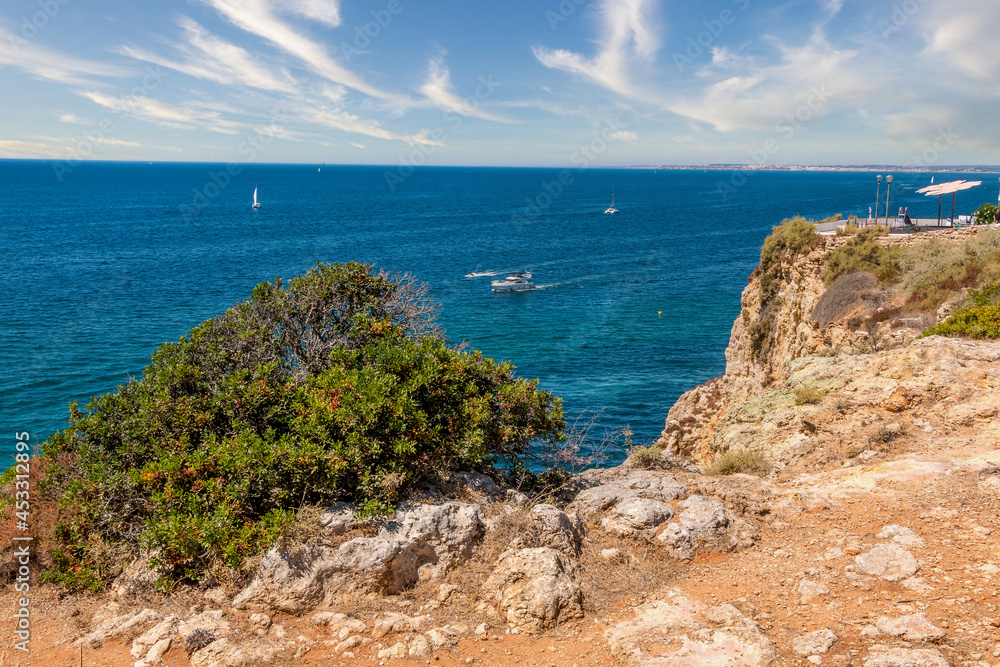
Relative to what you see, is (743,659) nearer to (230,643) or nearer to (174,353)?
(230,643)

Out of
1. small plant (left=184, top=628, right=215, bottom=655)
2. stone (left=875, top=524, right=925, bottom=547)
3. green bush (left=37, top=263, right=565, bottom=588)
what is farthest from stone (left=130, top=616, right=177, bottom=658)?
stone (left=875, top=524, right=925, bottom=547)

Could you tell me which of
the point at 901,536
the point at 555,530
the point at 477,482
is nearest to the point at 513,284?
the point at 477,482

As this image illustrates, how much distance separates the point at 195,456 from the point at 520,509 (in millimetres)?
4016

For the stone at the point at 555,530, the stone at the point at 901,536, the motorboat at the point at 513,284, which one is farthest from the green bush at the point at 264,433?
the motorboat at the point at 513,284

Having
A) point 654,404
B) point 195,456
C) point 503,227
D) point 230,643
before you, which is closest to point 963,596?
point 230,643

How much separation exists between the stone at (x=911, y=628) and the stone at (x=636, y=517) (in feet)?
8.85

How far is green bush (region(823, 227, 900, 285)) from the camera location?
20344mm

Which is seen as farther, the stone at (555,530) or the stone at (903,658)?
the stone at (555,530)

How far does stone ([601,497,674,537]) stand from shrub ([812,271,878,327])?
48.1 feet

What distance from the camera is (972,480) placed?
859 centimetres

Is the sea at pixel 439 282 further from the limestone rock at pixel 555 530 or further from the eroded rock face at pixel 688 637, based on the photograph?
the eroded rock face at pixel 688 637

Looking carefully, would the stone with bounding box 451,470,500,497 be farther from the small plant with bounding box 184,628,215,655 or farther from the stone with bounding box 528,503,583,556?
the small plant with bounding box 184,628,215,655

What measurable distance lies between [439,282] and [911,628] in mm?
51115

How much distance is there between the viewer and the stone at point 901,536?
7389mm
